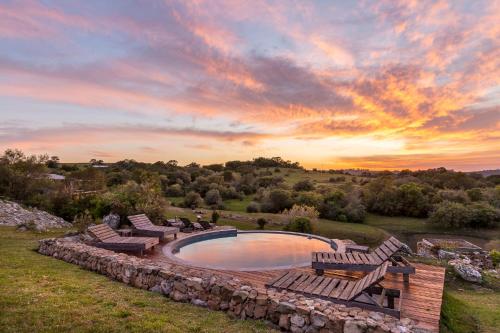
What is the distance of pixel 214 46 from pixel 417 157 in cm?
2460

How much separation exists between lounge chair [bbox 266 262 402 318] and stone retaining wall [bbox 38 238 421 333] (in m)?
0.42

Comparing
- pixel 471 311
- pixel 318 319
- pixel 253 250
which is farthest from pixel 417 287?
pixel 253 250

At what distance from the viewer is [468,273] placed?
10109 millimetres

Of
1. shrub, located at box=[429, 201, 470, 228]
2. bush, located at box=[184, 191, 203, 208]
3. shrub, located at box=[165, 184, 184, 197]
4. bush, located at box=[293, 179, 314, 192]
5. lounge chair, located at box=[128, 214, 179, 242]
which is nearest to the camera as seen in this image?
lounge chair, located at box=[128, 214, 179, 242]

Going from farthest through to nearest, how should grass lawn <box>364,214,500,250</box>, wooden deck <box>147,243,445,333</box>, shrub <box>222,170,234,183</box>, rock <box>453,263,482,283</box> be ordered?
shrub <box>222,170,234,183</box>
grass lawn <box>364,214,500,250</box>
rock <box>453,263,482,283</box>
wooden deck <box>147,243,445,333</box>

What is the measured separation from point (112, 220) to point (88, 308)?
1073 cm

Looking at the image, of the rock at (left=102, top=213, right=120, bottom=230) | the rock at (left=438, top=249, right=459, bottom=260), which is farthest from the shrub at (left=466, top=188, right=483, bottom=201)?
the rock at (left=102, top=213, right=120, bottom=230)

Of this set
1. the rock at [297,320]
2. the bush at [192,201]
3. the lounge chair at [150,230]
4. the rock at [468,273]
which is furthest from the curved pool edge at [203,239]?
the bush at [192,201]

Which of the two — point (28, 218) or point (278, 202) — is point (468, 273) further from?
point (278, 202)

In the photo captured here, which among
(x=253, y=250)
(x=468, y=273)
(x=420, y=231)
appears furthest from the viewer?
(x=420, y=231)

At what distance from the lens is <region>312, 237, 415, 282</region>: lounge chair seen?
7404 mm

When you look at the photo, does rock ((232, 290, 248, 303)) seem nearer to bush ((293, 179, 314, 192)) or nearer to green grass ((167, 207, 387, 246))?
green grass ((167, 207, 387, 246))

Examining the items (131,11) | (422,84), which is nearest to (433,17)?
(422,84)

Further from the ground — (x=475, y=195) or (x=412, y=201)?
(x=475, y=195)
